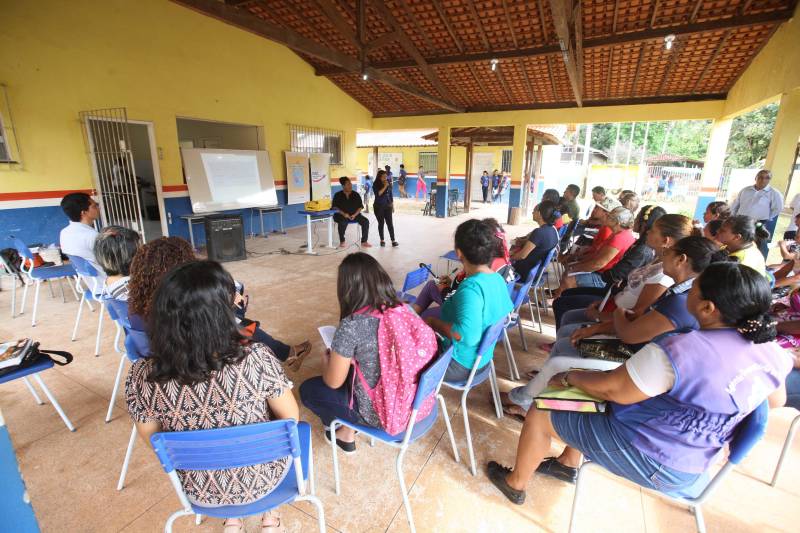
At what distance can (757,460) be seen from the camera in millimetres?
1914

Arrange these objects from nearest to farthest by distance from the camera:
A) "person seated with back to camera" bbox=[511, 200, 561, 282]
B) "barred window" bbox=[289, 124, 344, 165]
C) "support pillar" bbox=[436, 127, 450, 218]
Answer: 1. "person seated with back to camera" bbox=[511, 200, 561, 282]
2. "barred window" bbox=[289, 124, 344, 165]
3. "support pillar" bbox=[436, 127, 450, 218]

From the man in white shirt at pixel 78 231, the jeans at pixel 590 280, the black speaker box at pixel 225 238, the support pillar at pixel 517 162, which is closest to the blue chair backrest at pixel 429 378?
the jeans at pixel 590 280

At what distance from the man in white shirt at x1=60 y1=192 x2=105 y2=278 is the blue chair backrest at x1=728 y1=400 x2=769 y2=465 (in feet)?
12.7

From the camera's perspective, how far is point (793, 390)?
1.70 m

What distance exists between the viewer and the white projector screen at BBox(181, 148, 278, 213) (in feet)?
22.4

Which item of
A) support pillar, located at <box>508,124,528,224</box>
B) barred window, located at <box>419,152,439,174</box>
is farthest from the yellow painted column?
barred window, located at <box>419,152,439,174</box>

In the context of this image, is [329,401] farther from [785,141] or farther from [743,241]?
[785,141]

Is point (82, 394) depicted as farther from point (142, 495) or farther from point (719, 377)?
point (719, 377)

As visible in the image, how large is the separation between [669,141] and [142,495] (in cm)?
3416

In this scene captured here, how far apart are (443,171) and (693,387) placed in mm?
10503

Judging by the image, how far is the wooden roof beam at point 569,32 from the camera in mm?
4355

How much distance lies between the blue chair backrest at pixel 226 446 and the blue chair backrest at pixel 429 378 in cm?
46

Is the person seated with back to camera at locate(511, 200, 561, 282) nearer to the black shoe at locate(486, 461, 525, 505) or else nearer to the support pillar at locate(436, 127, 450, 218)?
the black shoe at locate(486, 461, 525, 505)

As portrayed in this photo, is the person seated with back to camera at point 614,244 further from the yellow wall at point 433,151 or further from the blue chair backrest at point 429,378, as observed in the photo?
the yellow wall at point 433,151
